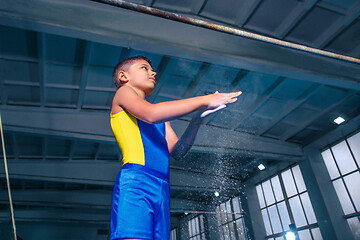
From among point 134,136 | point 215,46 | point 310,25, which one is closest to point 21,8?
point 215,46

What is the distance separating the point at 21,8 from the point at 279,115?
7.12 m

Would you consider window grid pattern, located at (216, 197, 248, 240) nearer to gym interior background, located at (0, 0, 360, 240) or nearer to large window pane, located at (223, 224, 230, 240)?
large window pane, located at (223, 224, 230, 240)

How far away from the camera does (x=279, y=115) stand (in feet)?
26.4

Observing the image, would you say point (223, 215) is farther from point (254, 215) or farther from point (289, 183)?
point (289, 183)

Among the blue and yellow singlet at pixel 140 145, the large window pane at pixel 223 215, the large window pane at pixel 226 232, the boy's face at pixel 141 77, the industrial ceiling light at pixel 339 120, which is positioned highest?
the industrial ceiling light at pixel 339 120

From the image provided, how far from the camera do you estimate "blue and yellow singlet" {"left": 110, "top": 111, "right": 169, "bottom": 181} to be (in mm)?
942

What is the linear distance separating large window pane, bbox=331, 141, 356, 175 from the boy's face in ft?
29.4

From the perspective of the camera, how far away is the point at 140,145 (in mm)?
980

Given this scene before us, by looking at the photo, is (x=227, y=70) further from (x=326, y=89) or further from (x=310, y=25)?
(x=326, y=89)

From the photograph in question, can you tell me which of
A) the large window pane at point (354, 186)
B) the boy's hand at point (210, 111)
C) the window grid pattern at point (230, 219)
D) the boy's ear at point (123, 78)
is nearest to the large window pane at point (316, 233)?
the large window pane at point (354, 186)

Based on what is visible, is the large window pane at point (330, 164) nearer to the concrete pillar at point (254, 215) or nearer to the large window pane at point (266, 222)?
the large window pane at point (266, 222)

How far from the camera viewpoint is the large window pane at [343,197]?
322 inches

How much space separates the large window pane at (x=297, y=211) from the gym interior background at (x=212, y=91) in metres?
0.05

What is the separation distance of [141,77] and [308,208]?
995 centimetres
